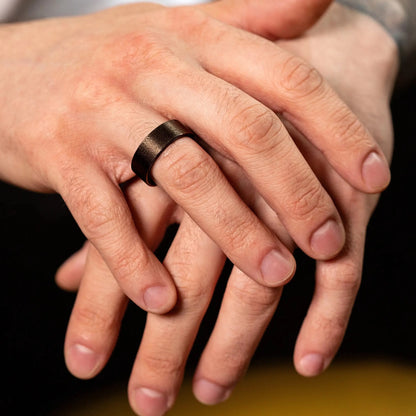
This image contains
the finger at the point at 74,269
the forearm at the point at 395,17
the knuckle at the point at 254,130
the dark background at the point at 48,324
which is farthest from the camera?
the dark background at the point at 48,324

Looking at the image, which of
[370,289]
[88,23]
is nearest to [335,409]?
[370,289]

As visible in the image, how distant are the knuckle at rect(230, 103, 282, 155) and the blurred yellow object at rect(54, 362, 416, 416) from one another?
2.11 ft

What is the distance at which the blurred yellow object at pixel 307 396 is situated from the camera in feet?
3.94

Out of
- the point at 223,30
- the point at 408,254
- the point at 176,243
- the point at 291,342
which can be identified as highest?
the point at 223,30

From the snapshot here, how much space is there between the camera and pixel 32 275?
4.52 feet

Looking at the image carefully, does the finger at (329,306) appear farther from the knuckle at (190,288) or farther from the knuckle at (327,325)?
the knuckle at (190,288)

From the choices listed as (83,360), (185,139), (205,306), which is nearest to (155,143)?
(185,139)

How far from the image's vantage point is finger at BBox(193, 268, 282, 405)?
0.88 meters

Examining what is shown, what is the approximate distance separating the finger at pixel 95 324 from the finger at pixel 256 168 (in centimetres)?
21

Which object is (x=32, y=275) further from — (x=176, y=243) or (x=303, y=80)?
(x=303, y=80)

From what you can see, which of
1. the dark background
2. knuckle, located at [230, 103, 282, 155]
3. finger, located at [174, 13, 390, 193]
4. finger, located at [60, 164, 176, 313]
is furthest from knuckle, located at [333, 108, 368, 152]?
the dark background

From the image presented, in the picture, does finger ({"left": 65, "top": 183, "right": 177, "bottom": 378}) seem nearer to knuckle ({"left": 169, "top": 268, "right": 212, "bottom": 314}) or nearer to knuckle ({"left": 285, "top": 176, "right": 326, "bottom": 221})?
knuckle ({"left": 169, "top": 268, "right": 212, "bottom": 314})

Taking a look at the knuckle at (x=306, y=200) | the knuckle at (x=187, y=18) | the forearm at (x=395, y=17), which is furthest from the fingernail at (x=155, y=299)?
the forearm at (x=395, y=17)

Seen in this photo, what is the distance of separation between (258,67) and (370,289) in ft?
2.75
